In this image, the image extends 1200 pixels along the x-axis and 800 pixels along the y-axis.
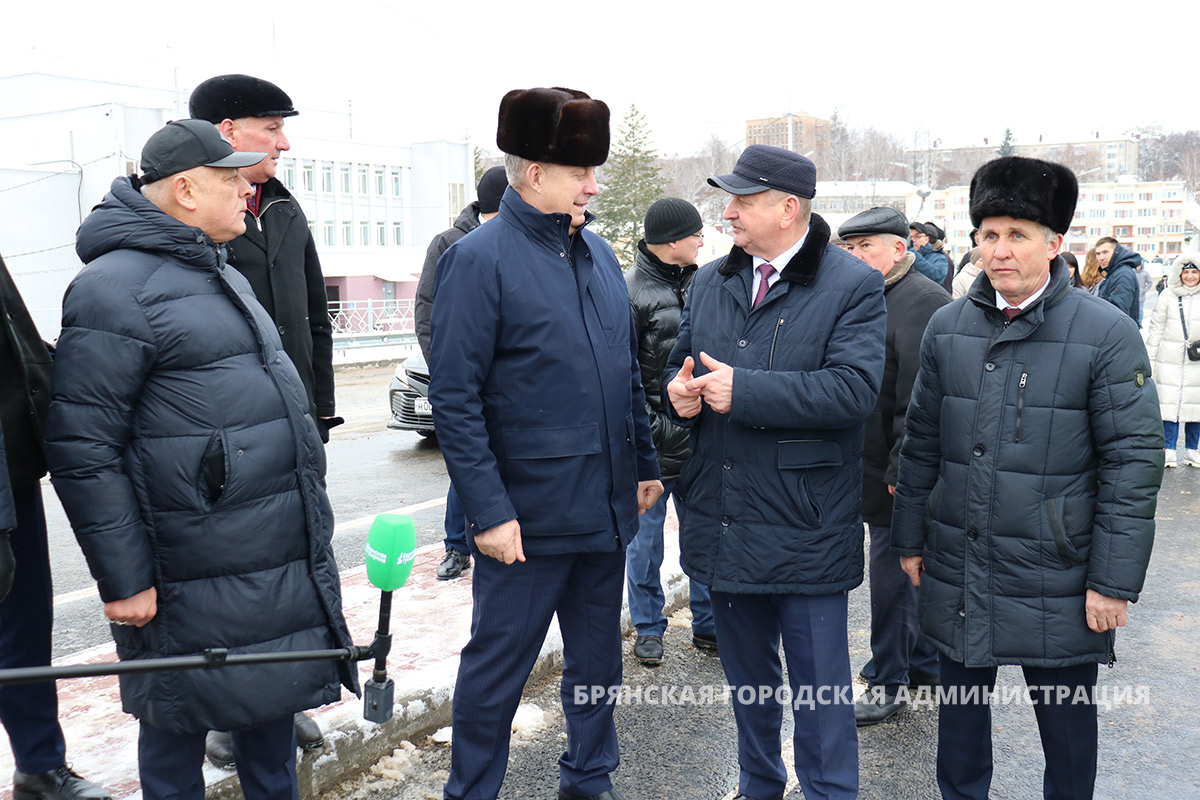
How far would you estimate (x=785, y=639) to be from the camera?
338 cm

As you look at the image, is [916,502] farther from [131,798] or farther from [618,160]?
[618,160]

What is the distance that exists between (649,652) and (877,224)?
2363 millimetres

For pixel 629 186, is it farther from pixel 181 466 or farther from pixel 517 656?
pixel 181 466

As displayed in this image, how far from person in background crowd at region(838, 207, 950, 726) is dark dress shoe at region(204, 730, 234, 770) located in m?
2.60

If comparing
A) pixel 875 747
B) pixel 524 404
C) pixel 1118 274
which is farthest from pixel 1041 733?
pixel 1118 274

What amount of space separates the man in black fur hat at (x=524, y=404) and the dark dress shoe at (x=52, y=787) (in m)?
1.19

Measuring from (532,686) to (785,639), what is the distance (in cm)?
156

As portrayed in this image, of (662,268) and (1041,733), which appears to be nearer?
(1041,733)

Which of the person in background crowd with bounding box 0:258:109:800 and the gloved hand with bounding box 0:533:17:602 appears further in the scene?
the person in background crowd with bounding box 0:258:109:800

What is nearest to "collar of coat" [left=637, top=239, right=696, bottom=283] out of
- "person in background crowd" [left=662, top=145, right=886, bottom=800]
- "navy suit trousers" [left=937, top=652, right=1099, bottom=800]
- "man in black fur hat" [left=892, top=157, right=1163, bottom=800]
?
"person in background crowd" [left=662, top=145, right=886, bottom=800]

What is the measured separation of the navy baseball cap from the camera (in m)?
3.31

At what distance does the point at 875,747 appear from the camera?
399cm

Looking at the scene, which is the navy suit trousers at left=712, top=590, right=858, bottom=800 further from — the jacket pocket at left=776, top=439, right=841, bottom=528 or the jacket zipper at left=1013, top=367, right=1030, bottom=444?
the jacket zipper at left=1013, top=367, right=1030, bottom=444

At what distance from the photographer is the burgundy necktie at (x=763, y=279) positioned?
11.3 ft
